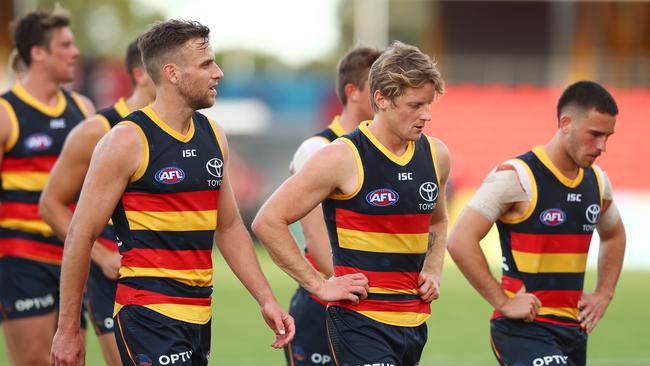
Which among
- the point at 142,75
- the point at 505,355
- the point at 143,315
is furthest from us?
the point at 142,75

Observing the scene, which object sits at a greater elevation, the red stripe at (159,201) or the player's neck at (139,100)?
the player's neck at (139,100)

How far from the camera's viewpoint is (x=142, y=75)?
7.12 meters

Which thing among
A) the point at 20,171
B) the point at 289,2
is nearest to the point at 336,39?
the point at 289,2

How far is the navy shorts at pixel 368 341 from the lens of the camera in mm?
5129

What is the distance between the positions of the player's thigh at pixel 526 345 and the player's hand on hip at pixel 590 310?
249 millimetres

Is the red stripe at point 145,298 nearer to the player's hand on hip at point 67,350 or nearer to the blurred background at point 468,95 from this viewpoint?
the player's hand on hip at point 67,350

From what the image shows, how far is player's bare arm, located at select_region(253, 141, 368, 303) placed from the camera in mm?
5172

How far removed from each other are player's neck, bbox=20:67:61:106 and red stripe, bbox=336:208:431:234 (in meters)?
3.27

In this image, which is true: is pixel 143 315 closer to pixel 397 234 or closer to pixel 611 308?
pixel 397 234

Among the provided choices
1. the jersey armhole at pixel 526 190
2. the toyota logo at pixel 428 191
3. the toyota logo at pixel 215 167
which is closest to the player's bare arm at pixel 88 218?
the toyota logo at pixel 215 167

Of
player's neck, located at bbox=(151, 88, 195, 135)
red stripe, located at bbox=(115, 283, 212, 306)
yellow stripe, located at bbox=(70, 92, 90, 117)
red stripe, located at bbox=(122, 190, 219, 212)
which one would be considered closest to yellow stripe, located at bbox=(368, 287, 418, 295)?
red stripe, located at bbox=(115, 283, 212, 306)

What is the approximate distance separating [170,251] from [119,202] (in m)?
0.35

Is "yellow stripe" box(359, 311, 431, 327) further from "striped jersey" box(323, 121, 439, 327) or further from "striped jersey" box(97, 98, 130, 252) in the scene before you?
"striped jersey" box(97, 98, 130, 252)

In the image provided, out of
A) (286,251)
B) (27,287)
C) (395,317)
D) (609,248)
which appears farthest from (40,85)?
(609,248)
